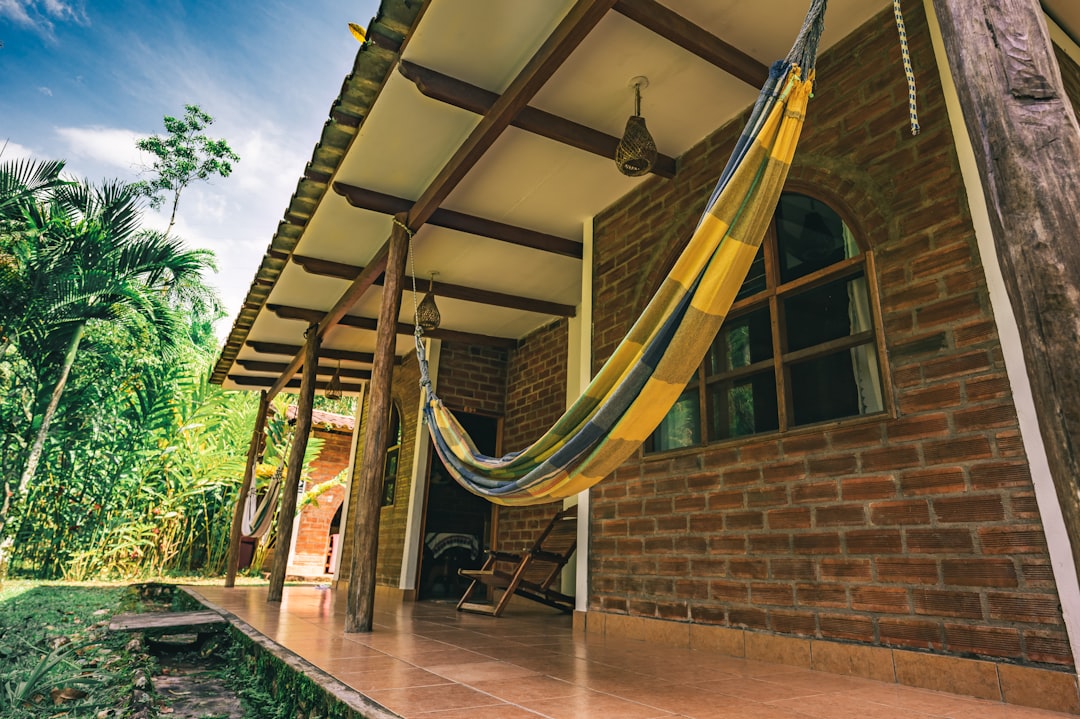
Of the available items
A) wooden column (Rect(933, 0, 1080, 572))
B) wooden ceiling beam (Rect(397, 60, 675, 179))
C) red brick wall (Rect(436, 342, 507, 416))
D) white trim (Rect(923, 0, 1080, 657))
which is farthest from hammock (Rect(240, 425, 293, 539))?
wooden column (Rect(933, 0, 1080, 572))

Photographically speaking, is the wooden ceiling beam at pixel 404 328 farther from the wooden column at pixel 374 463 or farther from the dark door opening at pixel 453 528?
the wooden column at pixel 374 463

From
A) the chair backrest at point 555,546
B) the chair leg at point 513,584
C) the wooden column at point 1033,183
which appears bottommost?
the chair leg at point 513,584

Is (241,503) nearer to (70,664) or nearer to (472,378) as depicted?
(472,378)

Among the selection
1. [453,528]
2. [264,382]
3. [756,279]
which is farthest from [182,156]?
[756,279]

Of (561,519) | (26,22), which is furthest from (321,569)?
(26,22)

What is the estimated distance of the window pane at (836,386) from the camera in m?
2.60

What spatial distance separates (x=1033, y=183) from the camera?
991 millimetres

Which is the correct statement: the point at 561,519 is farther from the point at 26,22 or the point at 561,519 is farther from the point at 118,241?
the point at 26,22

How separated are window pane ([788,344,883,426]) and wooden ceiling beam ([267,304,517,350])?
3.33m

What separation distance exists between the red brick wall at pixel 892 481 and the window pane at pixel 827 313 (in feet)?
0.52

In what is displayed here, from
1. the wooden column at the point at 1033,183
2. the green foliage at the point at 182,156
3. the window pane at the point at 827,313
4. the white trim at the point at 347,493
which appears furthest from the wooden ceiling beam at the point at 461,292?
the green foliage at the point at 182,156

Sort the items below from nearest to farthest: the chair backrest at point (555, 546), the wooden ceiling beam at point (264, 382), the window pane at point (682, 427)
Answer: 1. the window pane at point (682, 427)
2. the chair backrest at point (555, 546)
3. the wooden ceiling beam at point (264, 382)

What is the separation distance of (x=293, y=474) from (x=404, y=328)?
1.80 metres

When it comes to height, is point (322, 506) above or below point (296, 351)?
below
